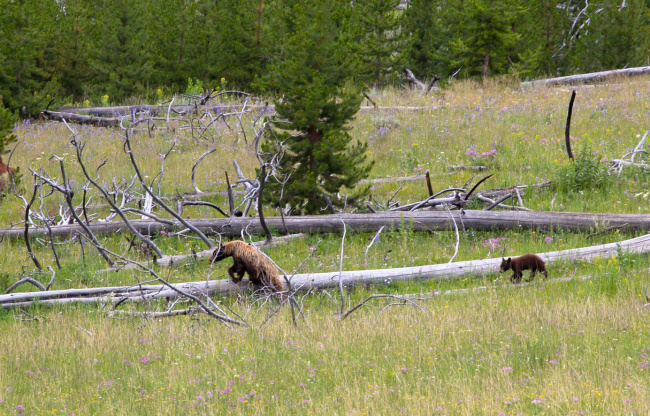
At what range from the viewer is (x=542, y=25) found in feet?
88.6

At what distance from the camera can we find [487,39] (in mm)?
22172

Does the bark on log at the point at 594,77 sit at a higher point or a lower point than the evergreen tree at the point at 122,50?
lower

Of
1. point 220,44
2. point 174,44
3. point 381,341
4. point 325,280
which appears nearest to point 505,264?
point 325,280

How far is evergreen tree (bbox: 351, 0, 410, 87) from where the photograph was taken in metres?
24.2

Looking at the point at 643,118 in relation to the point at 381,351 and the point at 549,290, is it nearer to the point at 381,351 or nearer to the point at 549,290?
A: the point at 549,290

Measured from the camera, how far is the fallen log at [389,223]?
874cm

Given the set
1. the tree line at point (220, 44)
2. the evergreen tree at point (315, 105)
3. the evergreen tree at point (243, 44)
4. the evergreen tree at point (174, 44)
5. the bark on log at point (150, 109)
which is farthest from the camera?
the evergreen tree at point (243, 44)

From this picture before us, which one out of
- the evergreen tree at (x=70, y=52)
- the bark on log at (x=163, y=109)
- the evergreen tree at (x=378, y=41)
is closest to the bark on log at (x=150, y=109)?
the bark on log at (x=163, y=109)

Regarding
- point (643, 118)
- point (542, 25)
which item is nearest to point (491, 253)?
point (643, 118)

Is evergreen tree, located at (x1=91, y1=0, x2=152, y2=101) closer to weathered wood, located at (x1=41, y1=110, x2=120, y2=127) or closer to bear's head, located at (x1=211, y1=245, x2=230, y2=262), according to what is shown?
weathered wood, located at (x1=41, y1=110, x2=120, y2=127)

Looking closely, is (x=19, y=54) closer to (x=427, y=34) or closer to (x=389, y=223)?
(x=389, y=223)

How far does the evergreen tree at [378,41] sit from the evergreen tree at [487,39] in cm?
263

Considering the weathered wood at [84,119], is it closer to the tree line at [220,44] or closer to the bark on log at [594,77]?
the tree line at [220,44]

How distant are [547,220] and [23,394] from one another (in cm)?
723
